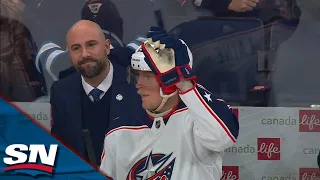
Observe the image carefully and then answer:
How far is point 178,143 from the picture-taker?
10.4 feet

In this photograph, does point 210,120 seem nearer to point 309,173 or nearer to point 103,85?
point 103,85

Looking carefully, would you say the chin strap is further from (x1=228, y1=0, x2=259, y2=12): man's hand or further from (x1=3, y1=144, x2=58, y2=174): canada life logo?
(x1=228, y1=0, x2=259, y2=12): man's hand

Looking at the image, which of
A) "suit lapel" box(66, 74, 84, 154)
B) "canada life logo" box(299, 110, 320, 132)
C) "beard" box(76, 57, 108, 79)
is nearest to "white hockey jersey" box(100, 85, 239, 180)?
"suit lapel" box(66, 74, 84, 154)

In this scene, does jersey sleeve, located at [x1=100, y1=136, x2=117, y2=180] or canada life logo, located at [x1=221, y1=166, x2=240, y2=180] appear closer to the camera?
jersey sleeve, located at [x1=100, y1=136, x2=117, y2=180]

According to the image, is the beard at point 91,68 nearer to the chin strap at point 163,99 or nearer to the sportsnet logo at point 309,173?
the chin strap at point 163,99

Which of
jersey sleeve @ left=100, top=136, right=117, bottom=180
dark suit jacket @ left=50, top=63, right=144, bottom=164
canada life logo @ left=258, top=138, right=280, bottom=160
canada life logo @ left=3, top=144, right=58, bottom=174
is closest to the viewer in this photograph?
canada life logo @ left=3, top=144, right=58, bottom=174

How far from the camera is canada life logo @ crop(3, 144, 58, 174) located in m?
2.89

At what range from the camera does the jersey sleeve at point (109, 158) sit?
323 centimetres

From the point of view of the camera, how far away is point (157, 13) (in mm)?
3516

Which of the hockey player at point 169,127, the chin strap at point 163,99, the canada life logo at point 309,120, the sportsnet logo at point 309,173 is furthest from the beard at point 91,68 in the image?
the sportsnet logo at point 309,173

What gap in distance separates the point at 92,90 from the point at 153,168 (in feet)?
1.65

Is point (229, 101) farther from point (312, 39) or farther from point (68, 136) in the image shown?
point (68, 136)

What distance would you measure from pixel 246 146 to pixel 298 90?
377 millimetres

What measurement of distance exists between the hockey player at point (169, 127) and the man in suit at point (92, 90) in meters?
0.10
